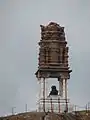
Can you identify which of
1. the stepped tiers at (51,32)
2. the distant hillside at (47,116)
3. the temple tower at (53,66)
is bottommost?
the distant hillside at (47,116)

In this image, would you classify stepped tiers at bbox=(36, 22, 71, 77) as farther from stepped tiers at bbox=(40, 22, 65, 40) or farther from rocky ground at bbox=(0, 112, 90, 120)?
rocky ground at bbox=(0, 112, 90, 120)

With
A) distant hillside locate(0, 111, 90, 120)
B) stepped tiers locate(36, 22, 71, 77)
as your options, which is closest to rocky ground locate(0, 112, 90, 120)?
distant hillside locate(0, 111, 90, 120)

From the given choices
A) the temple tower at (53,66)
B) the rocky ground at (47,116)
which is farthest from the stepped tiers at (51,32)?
the rocky ground at (47,116)

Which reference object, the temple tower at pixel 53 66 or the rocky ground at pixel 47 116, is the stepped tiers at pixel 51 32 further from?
the rocky ground at pixel 47 116

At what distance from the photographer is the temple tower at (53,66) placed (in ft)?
234

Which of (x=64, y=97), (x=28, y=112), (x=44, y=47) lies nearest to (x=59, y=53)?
(x=44, y=47)

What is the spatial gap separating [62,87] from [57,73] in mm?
2345

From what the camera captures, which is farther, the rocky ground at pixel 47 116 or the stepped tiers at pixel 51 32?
the stepped tiers at pixel 51 32

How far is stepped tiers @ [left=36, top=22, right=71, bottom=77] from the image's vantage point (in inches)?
2874

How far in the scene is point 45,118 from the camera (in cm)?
6406

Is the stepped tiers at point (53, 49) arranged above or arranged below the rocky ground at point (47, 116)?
above

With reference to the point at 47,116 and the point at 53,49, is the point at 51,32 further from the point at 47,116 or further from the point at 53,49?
the point at 47,116

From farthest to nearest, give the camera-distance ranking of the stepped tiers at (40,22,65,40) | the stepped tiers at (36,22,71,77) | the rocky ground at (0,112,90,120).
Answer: the stepped tiers at (40,22,65,40) < the stepped tiers at (36,22,71,77) < the rocky ground at (0,112,90,120)

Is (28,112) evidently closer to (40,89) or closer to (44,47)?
(40,89)
